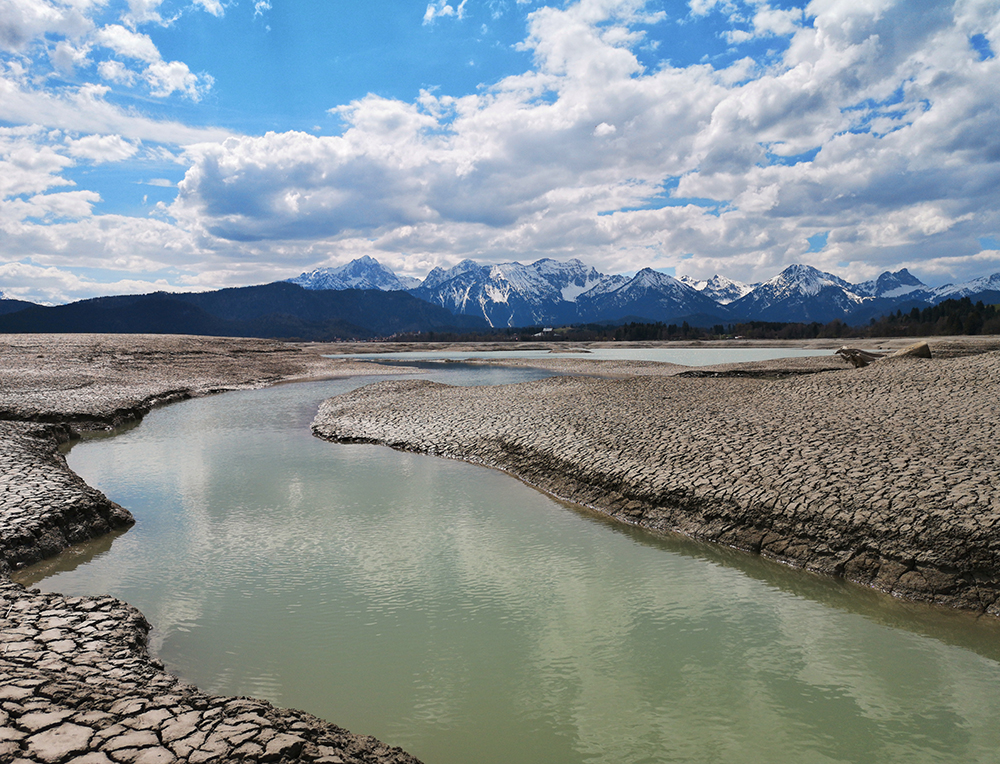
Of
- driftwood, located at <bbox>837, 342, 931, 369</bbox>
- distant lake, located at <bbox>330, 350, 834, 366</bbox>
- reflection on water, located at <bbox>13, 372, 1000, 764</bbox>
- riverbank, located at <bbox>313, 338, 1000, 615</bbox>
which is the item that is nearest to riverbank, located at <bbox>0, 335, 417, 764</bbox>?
reflection on water, located at <bbox>13, 372, 1000, 764</bbox>

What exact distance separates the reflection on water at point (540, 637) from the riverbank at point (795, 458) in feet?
2.63

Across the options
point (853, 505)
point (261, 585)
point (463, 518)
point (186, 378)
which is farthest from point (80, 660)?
point (186, 378)

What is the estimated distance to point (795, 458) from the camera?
46.9 feet

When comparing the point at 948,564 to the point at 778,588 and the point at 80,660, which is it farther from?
the point at 80,660

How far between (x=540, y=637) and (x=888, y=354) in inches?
1504

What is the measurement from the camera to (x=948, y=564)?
33.1ft

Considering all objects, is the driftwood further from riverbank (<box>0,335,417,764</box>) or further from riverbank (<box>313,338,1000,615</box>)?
riverbank (<box>0,335,417,764</box>)

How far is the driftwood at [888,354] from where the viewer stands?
3128cm

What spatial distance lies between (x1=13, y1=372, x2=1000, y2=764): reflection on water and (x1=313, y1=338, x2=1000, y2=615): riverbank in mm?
803

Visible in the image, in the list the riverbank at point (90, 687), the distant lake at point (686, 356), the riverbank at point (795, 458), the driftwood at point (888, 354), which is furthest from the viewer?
the distant lake at point (686, 356)

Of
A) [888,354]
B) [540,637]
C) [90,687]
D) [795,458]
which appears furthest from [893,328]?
[90,687]

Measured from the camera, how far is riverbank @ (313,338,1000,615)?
10.6m

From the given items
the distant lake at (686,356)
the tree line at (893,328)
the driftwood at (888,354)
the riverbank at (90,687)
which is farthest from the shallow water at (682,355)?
the riverbank at (90,687)

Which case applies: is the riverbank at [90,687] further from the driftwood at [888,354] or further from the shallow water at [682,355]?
the shallow water at [682,355]
